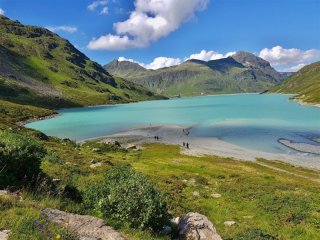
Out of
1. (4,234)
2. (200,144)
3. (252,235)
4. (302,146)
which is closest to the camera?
(4,234)

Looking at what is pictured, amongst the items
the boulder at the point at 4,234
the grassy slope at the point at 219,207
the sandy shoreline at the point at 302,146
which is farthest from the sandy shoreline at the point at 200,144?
the boulder at the point at 4,234

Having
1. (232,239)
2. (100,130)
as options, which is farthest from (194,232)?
(100,130)

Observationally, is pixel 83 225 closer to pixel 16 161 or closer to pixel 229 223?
pixel 16 161

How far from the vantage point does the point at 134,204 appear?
1402cm

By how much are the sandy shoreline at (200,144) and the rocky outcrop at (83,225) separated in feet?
212

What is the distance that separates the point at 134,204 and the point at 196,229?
3.75m

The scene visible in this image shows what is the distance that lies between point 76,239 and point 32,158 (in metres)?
8.47

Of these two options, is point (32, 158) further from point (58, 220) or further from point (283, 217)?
point (283, 217)

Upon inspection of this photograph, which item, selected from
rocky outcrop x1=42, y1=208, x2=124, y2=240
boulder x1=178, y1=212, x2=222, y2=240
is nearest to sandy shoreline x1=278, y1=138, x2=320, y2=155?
boulder x1=178, y1=212, x2=222, y2=240

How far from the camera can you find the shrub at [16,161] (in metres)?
15.5

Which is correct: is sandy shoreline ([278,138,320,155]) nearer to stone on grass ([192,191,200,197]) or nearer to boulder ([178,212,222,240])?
stone on grass ([192,191,200,197])

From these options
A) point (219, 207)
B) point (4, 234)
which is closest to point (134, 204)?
point (4, 234)

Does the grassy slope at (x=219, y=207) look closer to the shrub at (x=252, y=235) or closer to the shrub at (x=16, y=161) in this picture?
the shrub at (x=252, y=235)

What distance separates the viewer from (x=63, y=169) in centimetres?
3234
